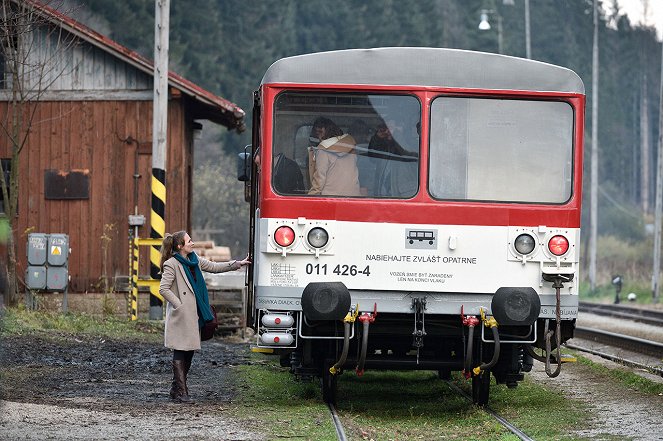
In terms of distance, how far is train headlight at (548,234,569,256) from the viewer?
1069 centimetres

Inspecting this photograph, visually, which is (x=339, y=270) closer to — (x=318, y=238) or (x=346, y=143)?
(x=318, y=238)

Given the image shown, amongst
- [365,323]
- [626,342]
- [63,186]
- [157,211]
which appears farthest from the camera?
[63,186]

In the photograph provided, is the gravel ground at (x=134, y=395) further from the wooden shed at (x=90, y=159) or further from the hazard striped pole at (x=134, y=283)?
the wooden shed at (x=90, y=159)

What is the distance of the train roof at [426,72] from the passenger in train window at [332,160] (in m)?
0.42

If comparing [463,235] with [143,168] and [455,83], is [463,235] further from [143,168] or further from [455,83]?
[143,168]

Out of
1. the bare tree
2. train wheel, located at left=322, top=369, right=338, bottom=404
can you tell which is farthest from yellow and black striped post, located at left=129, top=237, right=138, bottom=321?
train wheel, located at left=322, top=369, right=338, bottom=404

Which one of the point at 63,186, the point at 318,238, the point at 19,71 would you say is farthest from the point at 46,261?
the point at 318,238

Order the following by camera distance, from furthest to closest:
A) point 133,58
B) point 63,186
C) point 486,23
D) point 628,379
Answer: point 486,23, point 63,186, point 133,58, point 628,379

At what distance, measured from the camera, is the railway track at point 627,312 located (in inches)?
1101

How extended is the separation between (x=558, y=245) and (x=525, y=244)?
0.27m

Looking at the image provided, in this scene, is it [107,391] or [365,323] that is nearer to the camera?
[365,323]

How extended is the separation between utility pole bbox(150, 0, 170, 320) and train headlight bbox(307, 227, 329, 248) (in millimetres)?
9513

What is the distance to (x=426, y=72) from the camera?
35.6 ft

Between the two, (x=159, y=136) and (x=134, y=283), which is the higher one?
(x=159, y=136)
